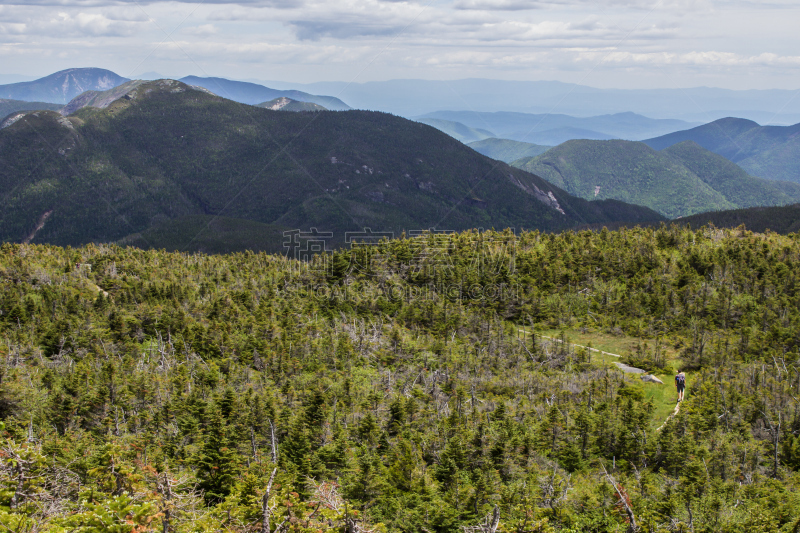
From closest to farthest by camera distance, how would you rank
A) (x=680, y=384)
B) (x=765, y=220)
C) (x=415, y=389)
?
(x=680, y=384)
(x=415, y=389)
(x=765, y=220)

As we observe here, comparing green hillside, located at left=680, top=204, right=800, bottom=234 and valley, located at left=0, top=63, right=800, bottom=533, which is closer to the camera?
valley, located at left=0, top=63, right=800, bottom=533

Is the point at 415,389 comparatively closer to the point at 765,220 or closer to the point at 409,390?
the point at 409,390

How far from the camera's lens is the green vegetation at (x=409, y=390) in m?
34.8

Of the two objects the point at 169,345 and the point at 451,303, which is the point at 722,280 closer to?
the point at 451,303

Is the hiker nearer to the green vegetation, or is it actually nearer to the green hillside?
the green vegetation

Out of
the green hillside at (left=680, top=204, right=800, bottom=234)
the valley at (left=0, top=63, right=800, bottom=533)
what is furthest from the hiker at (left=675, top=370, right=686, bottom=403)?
the green hillside at (left=680, top=204, right=800, bottom=234)

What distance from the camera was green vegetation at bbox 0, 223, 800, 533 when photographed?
3478cm

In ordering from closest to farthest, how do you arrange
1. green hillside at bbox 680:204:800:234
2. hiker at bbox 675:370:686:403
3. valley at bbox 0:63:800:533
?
valley at bbox 0:63:800:533 < hiker at bbox 675:370:686:403 < green hillside at bbox 680:204:800:234

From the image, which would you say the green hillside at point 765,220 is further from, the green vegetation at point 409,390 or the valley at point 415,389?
the green vegetation at point 409,390

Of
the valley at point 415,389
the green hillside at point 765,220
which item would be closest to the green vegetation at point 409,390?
the valley at point 415,389

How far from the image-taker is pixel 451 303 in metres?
82.6

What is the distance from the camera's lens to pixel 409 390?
60.3 m

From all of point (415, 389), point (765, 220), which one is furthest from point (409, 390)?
point (765, 220)

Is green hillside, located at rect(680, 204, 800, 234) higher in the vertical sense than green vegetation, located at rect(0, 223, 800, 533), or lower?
higher
